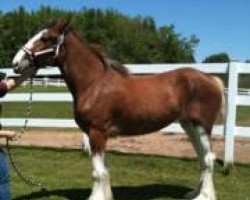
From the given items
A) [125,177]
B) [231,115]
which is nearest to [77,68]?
[125,177]

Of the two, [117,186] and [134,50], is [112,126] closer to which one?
[117,186]

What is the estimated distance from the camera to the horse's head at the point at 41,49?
7566 mm

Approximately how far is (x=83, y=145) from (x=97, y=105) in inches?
156

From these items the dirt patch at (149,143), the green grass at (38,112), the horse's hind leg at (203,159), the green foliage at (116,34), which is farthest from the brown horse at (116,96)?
the green foliage at (116,34)

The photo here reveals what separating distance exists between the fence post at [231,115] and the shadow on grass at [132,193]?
159cm

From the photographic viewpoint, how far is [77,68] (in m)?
7.95

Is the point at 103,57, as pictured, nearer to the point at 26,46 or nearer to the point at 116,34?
the point at 26,46

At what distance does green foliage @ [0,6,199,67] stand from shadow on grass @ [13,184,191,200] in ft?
221

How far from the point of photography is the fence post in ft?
33.9

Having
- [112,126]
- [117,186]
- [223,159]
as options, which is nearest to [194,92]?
[112,126]

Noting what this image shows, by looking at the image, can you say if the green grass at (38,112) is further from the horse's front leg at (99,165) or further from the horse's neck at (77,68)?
the horse's front leg at (99,165)

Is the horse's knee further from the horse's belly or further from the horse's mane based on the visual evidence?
the horse's mane

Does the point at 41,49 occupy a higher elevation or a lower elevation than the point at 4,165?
higher

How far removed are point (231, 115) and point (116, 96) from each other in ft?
10.0
